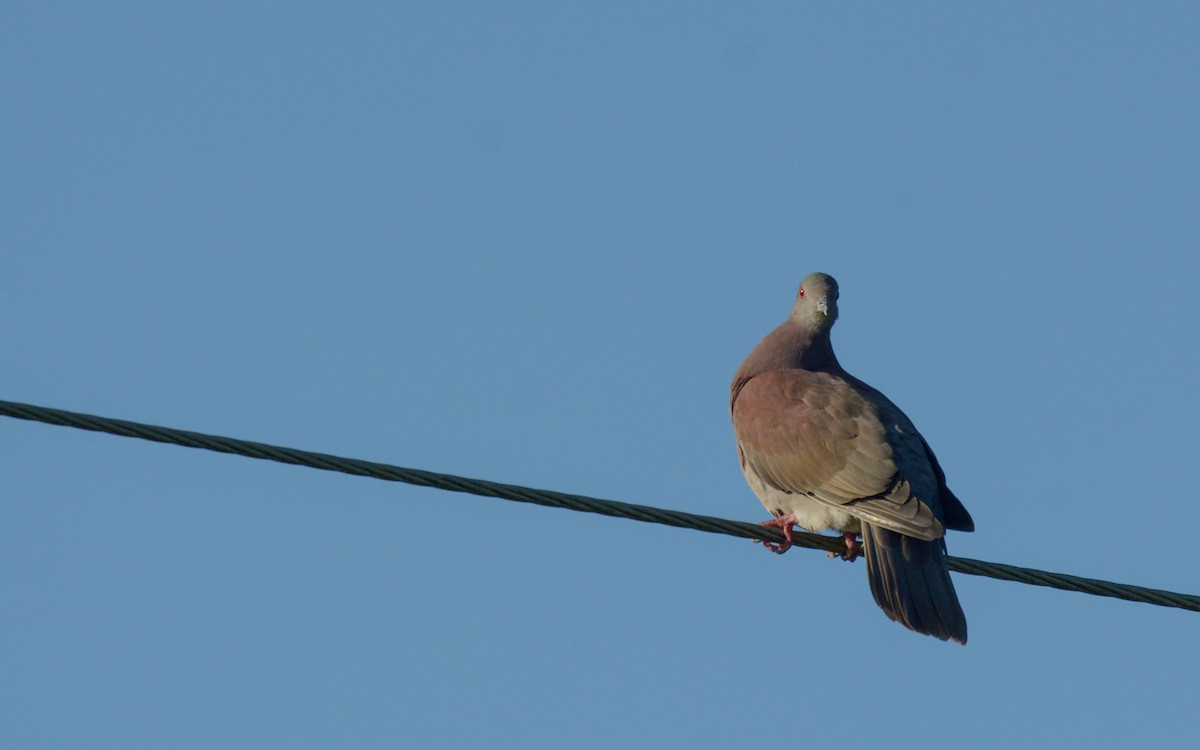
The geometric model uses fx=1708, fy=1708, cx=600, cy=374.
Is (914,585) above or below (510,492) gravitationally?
above

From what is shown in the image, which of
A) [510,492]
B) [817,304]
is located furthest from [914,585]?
[510,492]

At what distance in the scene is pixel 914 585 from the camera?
7.08 meters

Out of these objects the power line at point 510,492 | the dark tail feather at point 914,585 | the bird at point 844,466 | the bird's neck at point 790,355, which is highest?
the bird's neck at point 790,355

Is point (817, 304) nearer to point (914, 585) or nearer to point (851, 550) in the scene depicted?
point (851, 550)

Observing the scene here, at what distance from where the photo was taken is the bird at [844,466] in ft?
23.3

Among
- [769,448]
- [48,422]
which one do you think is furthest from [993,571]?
[48,422]

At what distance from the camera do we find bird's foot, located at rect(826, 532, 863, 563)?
7617mm

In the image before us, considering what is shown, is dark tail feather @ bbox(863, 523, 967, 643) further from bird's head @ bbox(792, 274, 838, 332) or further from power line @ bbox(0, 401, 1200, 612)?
bird's head @ bbox(792, 274, 838, 332)

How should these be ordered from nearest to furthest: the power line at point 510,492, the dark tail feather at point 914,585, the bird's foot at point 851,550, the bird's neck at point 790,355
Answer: the power line at point 510,492 < the dark tail feather at point 914,585 < the bird's foot at point 851,550 < the bird's neck at point 790,355

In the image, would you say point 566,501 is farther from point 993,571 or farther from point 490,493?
point 993,571

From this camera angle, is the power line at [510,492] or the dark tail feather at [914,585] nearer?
the power line at [510,492]

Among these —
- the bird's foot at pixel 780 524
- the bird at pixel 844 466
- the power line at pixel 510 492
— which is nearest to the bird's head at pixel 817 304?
the bird at pixel 844 466

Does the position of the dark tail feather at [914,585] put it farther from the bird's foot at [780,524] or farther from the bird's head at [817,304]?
the bird's head at [817,304]

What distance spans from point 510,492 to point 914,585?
2737mm
